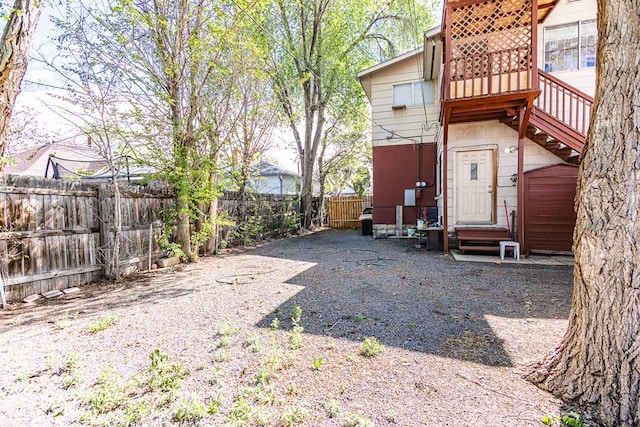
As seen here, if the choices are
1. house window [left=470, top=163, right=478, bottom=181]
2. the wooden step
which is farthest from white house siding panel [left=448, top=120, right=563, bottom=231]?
house window [left=470, top=163, right=478, bottom=181]

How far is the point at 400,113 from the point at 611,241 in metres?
9.35

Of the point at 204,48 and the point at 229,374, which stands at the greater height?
the point at 204,48

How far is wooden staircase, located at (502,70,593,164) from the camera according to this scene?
6.25m

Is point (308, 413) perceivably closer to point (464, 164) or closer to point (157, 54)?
point (157, 54)

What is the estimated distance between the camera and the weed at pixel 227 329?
2.99 m

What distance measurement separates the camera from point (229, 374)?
2.28m

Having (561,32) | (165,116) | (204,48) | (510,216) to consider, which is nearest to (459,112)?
(510,216)

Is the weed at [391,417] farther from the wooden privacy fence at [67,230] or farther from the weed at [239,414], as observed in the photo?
the wooden privacy fence at [67,230]

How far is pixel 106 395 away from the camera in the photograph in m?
1.99

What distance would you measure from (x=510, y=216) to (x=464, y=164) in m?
1.60

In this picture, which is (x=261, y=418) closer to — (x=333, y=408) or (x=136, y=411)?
(x=333, y=408)

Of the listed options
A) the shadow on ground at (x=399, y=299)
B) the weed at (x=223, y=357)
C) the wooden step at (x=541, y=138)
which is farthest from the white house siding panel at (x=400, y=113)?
the weed at (x=223, y=357)

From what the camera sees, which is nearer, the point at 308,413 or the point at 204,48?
the point at 308,413

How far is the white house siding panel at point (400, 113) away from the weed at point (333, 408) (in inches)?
378
